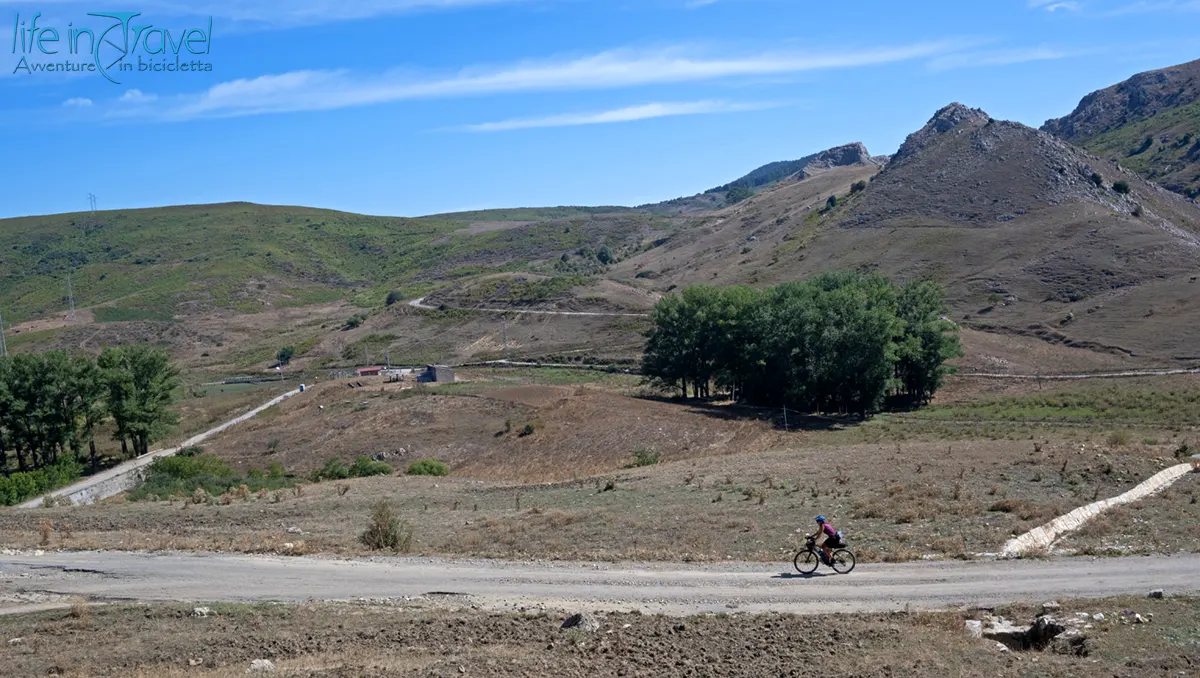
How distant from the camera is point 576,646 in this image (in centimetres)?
1520

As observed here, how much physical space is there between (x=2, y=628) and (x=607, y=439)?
37105mm

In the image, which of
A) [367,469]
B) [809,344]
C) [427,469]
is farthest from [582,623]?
[809,344]

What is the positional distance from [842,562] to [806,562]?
0.77m

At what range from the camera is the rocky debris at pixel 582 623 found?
1597 centimetres

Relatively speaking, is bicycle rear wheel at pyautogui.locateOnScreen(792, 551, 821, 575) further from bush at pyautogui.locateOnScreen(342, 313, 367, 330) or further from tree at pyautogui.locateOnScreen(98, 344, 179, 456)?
bush at pyautogui.locateOnScreen(342, 313, 367, 330)

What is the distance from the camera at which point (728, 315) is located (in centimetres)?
6900

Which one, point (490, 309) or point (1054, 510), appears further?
point (490, 309)

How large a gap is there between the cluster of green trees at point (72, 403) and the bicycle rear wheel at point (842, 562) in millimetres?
54634

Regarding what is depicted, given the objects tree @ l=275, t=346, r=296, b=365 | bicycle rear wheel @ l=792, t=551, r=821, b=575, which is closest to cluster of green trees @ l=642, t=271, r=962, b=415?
bicycle rear wheel @ l=792, t=551, r=821, b=575

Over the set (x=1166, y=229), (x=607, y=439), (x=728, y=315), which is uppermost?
(x=1166, y=229)

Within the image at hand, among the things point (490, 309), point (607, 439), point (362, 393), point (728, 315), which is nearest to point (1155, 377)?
point (728, 315)

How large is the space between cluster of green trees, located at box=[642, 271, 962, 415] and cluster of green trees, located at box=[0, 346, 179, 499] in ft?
121

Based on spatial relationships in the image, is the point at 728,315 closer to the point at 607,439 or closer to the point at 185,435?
the point at 607,439

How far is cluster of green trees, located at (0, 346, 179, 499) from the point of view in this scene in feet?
193
